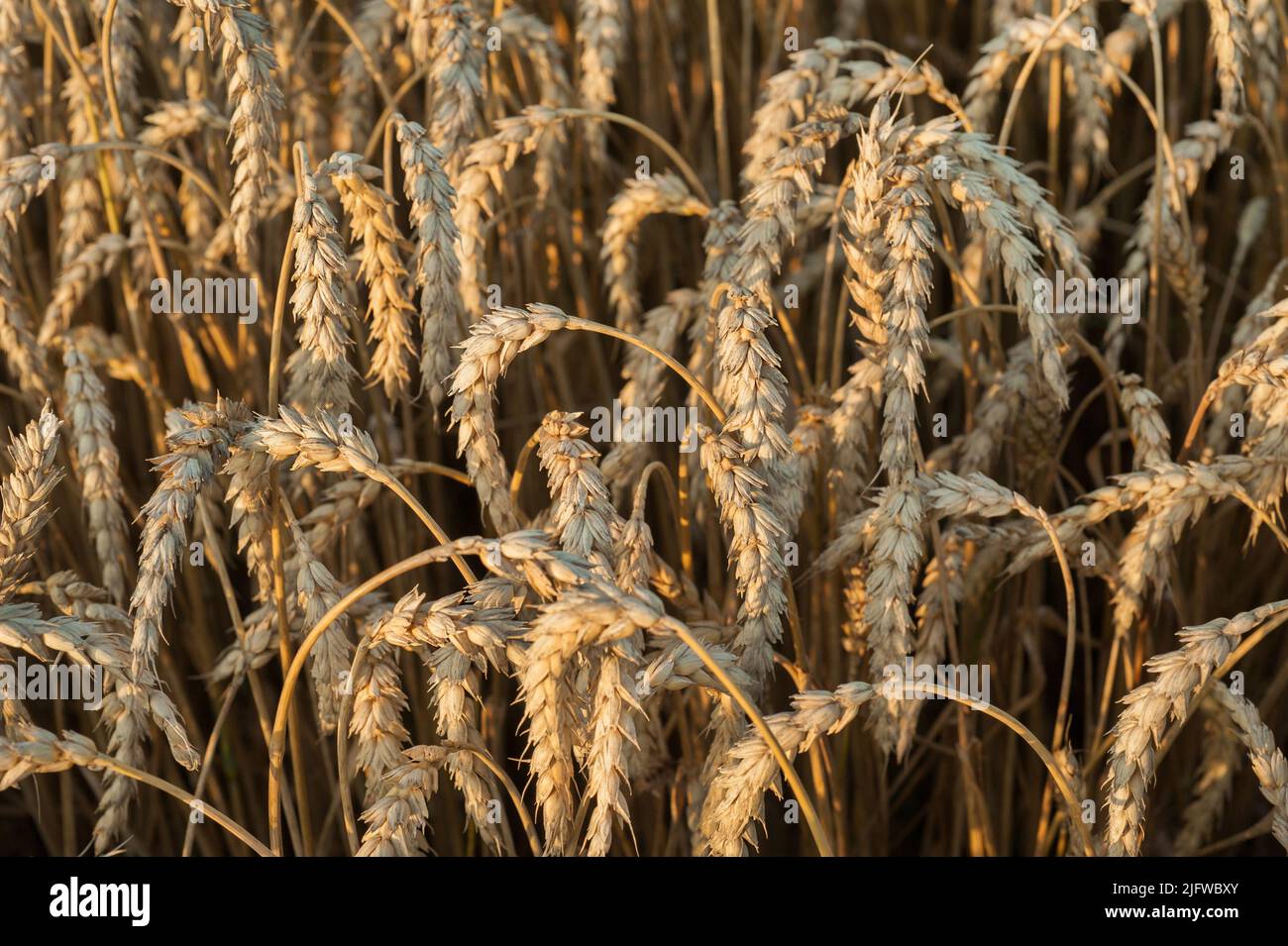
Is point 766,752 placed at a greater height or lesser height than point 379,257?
lesser

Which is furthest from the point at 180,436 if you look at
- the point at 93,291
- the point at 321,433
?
the point at 93,291

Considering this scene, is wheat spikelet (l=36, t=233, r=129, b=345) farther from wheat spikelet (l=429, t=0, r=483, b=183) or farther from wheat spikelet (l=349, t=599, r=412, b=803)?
wheat spikelet (l=349, t=599, r=412, b=803)

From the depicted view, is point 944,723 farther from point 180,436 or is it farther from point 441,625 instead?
point 180,436

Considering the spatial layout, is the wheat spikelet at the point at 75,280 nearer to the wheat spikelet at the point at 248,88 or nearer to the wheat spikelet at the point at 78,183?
the wheat spikelet at the point at 78,183

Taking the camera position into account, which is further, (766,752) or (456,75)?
(456,75)
